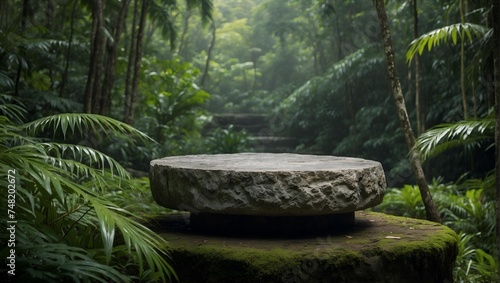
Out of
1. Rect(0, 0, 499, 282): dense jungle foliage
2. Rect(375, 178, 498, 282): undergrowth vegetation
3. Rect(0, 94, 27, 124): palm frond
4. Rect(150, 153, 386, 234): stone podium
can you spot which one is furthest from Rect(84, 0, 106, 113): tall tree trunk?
Rect(375, 178, 498, 282): undergrowth vegetation

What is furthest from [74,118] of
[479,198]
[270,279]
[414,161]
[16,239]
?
[479,198]

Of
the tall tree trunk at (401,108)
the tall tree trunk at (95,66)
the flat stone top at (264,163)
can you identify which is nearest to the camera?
the flat stone top at (264,163)

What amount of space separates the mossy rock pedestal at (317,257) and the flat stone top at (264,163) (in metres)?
0.43

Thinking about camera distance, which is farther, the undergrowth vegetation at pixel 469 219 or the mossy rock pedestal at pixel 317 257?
the undergrowth vegetation at pixel 469 219

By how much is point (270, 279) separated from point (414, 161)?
7.11 ft

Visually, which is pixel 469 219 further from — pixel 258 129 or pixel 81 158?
pixel 258 129

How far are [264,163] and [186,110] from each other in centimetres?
650

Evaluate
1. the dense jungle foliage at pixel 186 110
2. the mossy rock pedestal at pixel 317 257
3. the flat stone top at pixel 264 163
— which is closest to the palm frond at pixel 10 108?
the dense jungle foliage at pixel 186 110

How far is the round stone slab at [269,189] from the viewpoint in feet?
9.84

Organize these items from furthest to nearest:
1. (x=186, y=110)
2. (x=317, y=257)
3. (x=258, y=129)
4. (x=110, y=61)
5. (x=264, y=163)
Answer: (x=258, y=129), (x=186, y=110), (x=110, y=61), (x=264, y=163), (x=317, y=257)

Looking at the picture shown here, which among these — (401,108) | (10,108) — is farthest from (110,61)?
(401,108)

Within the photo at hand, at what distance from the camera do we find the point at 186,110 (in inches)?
392

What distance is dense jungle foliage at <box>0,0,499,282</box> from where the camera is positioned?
2.69 metres

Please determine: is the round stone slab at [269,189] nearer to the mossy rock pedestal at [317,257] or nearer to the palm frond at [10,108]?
the mossy rock pedestal at [317,257]
